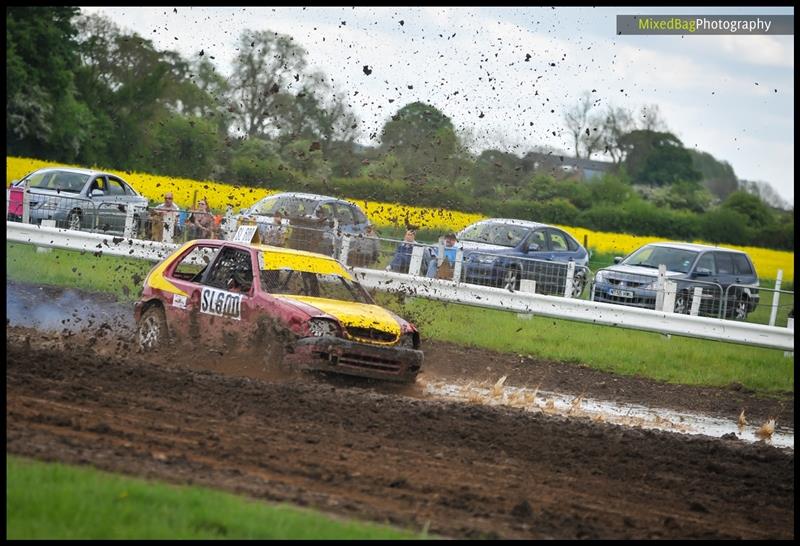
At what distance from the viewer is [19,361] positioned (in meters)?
10.5

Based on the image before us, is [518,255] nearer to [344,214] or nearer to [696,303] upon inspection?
[344,214]

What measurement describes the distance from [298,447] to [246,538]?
2.62 m

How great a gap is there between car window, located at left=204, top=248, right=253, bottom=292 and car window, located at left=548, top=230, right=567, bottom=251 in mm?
11377

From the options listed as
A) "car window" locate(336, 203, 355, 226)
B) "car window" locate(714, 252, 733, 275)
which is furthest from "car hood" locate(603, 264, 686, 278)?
"car window" locate(336, 203, 355, 226)

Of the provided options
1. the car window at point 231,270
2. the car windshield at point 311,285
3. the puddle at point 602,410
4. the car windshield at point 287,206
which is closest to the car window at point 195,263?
the car window at point 231,270

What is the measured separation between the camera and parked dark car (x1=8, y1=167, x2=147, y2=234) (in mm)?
20766

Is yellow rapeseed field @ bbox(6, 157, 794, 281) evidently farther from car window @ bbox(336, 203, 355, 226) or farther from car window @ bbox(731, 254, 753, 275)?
car window @ bbox(731, 254, 753, 275)

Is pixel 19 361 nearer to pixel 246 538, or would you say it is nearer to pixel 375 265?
pixel 246 538

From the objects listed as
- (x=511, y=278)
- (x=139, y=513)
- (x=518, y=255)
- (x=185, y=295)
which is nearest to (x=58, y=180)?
(x=518, y=255)

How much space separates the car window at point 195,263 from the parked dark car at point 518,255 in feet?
20.3

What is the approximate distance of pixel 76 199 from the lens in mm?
21109

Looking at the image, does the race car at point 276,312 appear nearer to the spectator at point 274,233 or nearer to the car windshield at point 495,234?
the spectator at point 274,233

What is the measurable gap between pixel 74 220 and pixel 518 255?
27.4ft

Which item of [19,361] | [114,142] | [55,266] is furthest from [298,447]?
[114,142]
